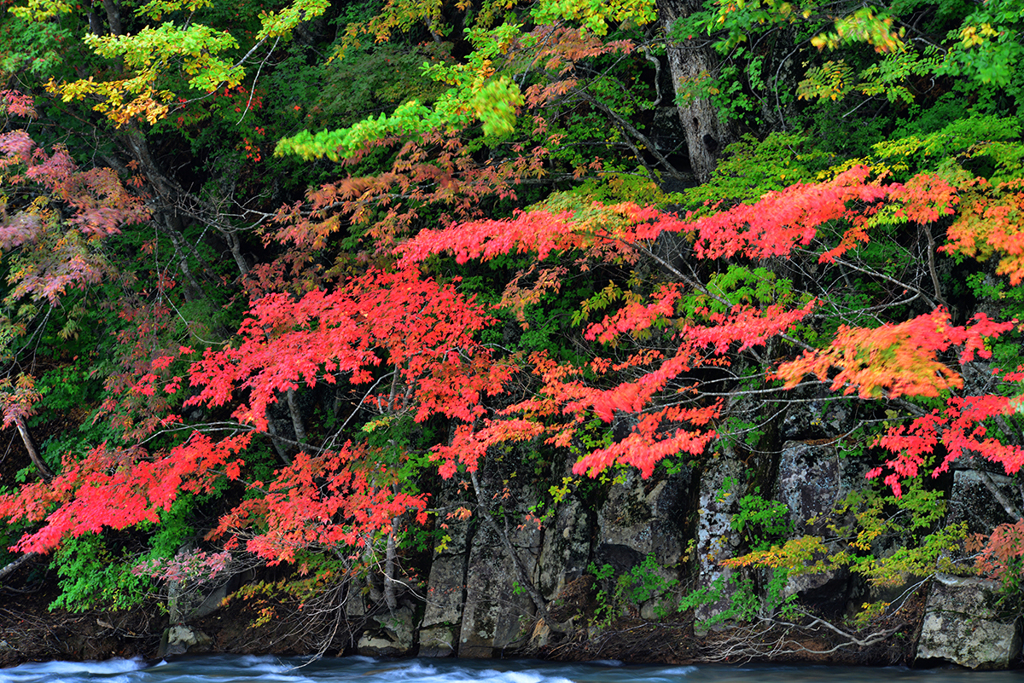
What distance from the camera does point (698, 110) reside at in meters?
9.78

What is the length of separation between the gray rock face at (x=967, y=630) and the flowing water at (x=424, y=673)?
17 cm

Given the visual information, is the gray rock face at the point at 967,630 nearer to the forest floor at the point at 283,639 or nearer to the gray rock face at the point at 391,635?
the forest floor at the point at 283,639

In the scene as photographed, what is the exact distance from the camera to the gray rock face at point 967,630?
7.03 meters

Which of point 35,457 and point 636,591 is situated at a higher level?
point 35,457

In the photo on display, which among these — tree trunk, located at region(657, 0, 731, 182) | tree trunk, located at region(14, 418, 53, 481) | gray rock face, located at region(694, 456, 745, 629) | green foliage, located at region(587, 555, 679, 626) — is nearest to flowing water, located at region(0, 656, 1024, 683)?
green foliage, located at region(587, 555, 679, 626)

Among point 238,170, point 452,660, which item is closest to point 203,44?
point 238,170

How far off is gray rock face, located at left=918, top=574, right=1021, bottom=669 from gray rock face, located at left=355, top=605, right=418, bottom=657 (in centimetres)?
619

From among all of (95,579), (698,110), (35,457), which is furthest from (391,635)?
(698,110)

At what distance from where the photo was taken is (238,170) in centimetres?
1177

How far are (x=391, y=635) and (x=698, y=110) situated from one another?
27.7ft

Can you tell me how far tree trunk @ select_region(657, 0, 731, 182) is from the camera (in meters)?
9.53

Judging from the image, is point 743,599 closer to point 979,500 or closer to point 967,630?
point 967,630

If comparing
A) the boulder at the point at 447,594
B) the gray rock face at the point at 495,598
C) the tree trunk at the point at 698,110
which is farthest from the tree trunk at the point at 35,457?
the tree trunk at the point at 698,110

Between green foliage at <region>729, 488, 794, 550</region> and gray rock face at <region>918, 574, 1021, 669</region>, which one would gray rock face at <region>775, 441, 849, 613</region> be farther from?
gray rock face at <region>918, 574, 1021, 669</region>
